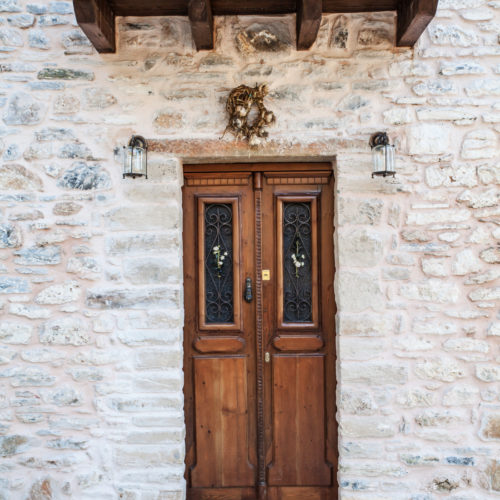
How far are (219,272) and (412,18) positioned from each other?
77.3 inches

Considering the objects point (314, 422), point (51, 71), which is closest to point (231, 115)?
point (51, 71)

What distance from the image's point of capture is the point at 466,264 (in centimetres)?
263

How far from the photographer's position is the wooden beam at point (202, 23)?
2354 millimetres

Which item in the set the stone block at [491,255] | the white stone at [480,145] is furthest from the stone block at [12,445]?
the white stone at [480,145]

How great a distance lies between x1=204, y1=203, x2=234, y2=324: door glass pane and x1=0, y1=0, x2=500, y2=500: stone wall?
26 cm

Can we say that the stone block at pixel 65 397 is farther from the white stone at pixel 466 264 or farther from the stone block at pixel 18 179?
the white stone at pixel 466 264

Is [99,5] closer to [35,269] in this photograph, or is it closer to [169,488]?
[35,269]

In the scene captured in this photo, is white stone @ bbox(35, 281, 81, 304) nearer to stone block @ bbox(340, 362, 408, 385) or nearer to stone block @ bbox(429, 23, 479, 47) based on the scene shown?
stone block @ bbox(340, 362, 408, 385)

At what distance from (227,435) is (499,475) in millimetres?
1762

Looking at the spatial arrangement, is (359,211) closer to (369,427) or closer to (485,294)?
(485,294)

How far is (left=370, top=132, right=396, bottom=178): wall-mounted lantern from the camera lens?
2531 mm

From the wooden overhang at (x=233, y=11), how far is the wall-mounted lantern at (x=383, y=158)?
664 millimetres

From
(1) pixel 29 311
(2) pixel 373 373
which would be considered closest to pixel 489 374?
(2) pixel 373 373

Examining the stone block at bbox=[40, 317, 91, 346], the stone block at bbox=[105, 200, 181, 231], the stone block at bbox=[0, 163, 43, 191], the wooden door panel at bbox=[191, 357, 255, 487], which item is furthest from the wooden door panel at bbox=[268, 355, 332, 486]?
the stone block at bbox=[0, 163, 43, 191]
